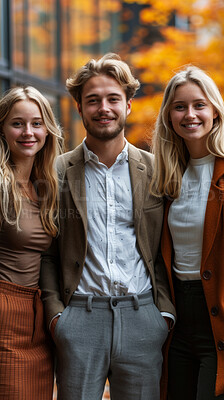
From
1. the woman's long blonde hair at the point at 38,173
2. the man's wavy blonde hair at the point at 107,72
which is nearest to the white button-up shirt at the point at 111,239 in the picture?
the woman's long blonde hair at the point at 38,173

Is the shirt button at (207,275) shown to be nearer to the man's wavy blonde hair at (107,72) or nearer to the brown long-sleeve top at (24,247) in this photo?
the brown long-sleeve top at (24,247)

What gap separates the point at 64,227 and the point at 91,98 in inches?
34.3

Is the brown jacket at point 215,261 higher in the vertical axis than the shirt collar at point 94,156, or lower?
lower

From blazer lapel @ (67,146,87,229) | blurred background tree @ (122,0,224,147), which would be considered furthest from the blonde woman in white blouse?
blurred background tree @ (122,0,224,147)

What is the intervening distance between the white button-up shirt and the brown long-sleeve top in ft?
1.01

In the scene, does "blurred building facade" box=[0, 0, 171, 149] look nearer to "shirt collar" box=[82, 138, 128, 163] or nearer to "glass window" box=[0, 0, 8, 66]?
"glass window" box=[0, 0, 8, 66]

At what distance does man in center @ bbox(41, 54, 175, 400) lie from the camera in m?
3.52

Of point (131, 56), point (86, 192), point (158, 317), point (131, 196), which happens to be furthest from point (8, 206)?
point (131, 56)

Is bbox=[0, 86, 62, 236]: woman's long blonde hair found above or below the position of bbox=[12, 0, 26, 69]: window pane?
below

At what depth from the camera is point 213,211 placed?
3.42 meters

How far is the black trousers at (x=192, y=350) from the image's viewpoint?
11.2 ft

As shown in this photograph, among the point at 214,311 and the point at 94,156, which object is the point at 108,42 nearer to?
the point at 94,156

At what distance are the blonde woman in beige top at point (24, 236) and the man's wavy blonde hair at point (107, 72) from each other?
0.30 metres

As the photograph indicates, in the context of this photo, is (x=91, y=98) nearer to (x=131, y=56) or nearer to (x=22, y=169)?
(x=22, y=169)
